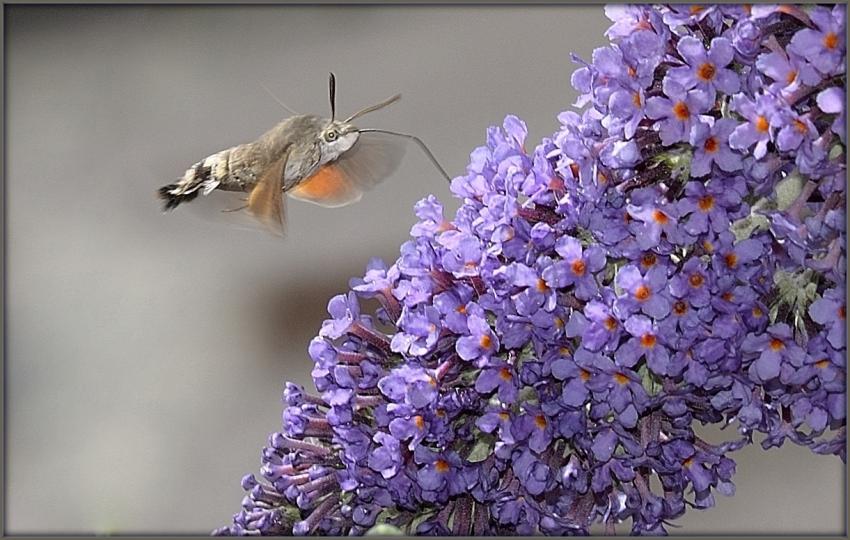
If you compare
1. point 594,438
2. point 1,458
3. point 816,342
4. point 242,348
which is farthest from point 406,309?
point 242,348

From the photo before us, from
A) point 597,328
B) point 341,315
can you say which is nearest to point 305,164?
point 341,315

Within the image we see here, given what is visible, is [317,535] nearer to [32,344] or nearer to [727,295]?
[727,295]

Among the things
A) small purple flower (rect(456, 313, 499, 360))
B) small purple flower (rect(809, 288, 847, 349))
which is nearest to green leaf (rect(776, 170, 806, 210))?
small purple flower (rect(809, 288, 847, 349))

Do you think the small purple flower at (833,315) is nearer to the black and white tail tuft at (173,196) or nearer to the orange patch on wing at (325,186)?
the orange patch on wing at (325,186)

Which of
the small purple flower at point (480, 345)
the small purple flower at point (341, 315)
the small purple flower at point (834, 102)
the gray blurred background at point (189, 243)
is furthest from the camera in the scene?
the gray blurred background at point (189, 243)

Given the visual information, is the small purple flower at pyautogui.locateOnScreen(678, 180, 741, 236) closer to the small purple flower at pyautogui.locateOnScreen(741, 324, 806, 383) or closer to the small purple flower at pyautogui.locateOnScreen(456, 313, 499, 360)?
the small purple flower at pyautogui.locateOnScreen(741, 324, 806, 383)

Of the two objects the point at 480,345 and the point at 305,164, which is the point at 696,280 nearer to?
→ the point at 480,345

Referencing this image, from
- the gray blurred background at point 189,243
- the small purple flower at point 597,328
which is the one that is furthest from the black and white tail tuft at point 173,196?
the gray blurred background at point 189,243

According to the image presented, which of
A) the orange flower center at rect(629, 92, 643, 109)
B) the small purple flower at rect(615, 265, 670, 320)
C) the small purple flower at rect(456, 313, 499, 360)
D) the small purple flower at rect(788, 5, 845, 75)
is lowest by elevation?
the small purple flower at rect(456, 313, 499, 360)
